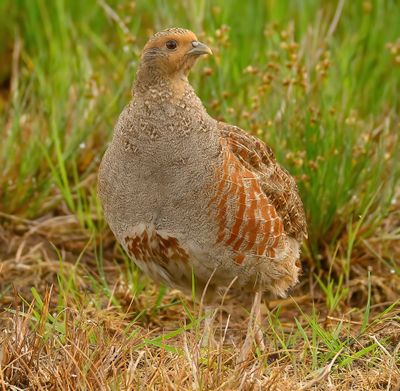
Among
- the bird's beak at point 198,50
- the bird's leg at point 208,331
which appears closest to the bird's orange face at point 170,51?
the bird's beak at point 198,50

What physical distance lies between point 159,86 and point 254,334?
110 centimetres

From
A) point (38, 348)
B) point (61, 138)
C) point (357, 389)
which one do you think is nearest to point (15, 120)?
point (61, 138)

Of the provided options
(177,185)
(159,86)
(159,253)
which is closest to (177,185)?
(177,185)

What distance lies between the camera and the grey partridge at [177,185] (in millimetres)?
4238

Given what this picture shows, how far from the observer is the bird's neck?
4258 mm

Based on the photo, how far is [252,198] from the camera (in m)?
4.38

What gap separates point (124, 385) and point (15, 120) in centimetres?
263

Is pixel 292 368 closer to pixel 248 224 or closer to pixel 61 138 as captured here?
pixel 248 224

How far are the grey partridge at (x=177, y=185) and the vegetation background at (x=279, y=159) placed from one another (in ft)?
1.05

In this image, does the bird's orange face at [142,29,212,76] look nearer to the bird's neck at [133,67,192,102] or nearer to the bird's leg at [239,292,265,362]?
the bird's neck at [133,67,192,102]

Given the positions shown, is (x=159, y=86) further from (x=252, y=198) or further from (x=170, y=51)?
(x=252, y=198)

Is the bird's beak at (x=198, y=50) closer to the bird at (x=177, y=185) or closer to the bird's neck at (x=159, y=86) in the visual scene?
the bird at (x=177, y=185)

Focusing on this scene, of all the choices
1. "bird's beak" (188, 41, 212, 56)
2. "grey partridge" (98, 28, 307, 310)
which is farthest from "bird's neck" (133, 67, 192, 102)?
"bird's beak" (188, 41, 212, 56)

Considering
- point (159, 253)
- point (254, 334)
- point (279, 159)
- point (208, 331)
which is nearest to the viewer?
point (254, 334)
